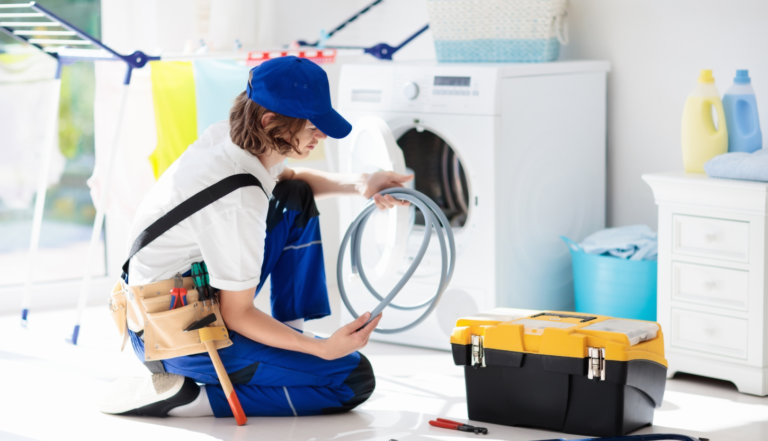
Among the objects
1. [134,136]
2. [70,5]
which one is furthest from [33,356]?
[70,5]

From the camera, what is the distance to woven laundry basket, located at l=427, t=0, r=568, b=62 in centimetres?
306

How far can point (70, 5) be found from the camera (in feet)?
12.1

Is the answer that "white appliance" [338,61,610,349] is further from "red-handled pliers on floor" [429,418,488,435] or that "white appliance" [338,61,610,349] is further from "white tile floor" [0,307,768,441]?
"red-handled pliers on floor" [429,418,488,435]

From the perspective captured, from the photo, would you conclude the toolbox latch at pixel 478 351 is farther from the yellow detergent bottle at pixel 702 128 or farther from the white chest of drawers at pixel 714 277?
the yellow detergent bottle at pixel 702 128

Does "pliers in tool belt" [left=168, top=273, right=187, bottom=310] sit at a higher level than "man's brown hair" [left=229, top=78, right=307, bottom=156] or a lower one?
lower

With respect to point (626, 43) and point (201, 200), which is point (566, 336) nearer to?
point (201, 200)

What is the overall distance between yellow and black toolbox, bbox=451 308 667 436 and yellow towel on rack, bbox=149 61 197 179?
136 cm

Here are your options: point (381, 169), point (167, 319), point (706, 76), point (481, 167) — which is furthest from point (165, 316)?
point (706, 76)

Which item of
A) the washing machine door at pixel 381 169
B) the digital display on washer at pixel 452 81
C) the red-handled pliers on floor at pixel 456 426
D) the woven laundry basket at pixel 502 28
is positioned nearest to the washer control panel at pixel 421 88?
the digital display on washer at pixel 452 81

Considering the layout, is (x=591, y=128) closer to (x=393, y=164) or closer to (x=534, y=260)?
(x=534, y=260)

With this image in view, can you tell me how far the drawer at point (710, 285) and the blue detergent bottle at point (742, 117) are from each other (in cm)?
44

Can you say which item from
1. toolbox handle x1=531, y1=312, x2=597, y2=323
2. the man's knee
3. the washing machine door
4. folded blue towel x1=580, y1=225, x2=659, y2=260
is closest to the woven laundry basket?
the washing machine door

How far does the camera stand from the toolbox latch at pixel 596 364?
78.3 inches

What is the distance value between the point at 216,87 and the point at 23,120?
1.21 metres
